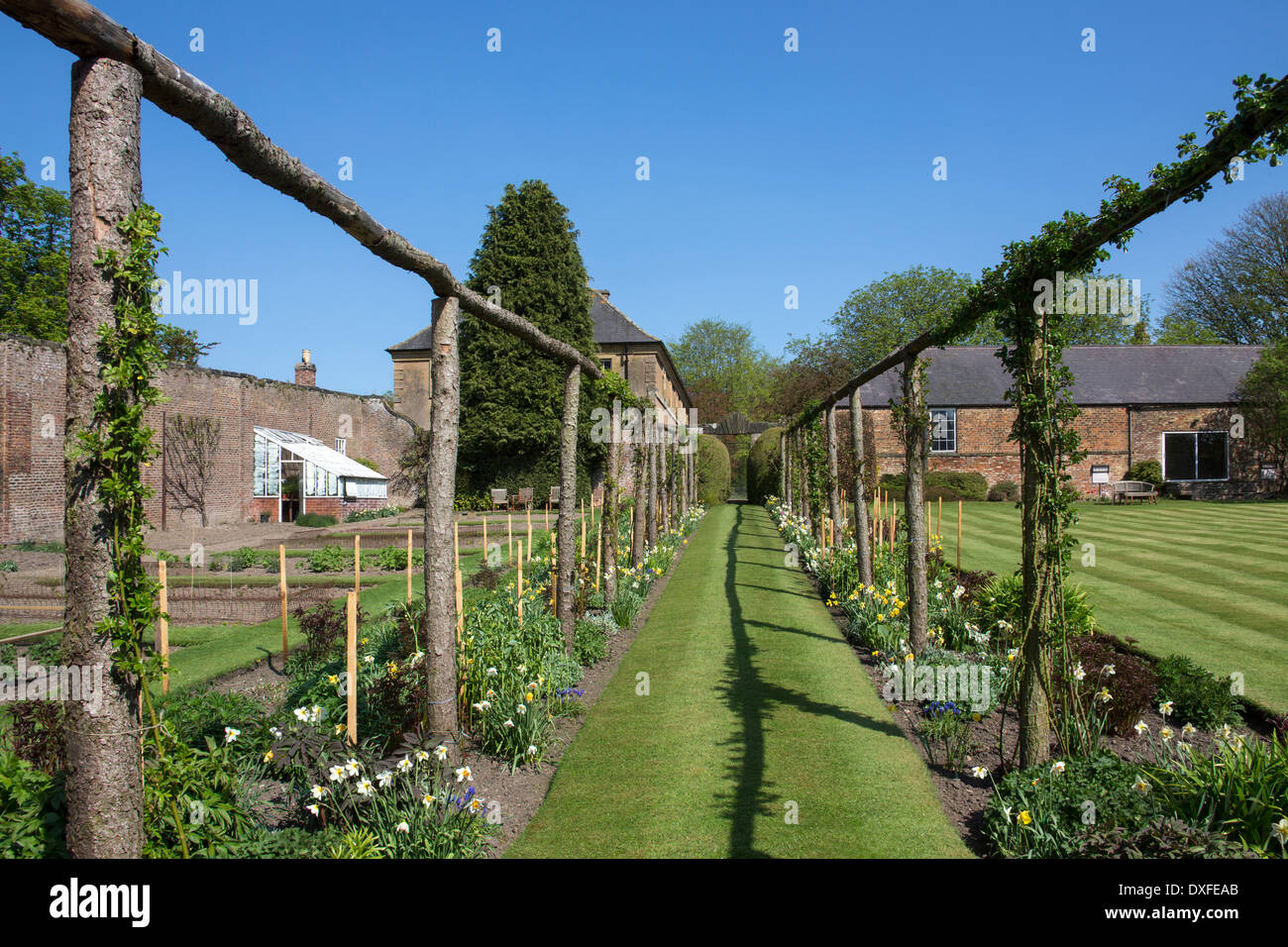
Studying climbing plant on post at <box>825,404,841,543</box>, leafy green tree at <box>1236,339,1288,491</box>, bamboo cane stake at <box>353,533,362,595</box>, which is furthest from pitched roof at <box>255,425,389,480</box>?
leafy green tree at <box>1236,339,1288,491</box>

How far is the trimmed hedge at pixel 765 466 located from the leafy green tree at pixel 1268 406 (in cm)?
1943

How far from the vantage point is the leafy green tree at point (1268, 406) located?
28.7 metres

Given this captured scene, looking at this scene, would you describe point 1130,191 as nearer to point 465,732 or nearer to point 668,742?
point 668,742

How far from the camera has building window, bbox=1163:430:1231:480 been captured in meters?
31.2

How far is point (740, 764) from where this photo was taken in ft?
16.9

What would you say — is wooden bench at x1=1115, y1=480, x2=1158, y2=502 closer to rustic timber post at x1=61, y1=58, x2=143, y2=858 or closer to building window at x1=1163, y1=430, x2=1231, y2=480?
building window at x1=1163, y1=430, x2=1231, y2=480

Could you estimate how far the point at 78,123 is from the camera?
8.57 feet

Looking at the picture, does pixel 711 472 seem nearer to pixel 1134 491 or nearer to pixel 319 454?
pixel 319 454

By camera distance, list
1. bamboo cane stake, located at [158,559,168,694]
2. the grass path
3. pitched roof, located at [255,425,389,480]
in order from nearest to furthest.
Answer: bamboo cane stake, located at [158,559,168,694], the grass path, pitched roof, located at [255,425,389,480]

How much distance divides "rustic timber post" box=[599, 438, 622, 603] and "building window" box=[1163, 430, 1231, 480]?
100 ft

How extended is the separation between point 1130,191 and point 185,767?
17.7 ft

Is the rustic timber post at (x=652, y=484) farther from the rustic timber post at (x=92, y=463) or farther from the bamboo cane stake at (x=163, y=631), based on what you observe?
the rustic timber post at (x=92, y=463)

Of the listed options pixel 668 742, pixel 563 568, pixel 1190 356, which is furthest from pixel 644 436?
pixel 1190 356
